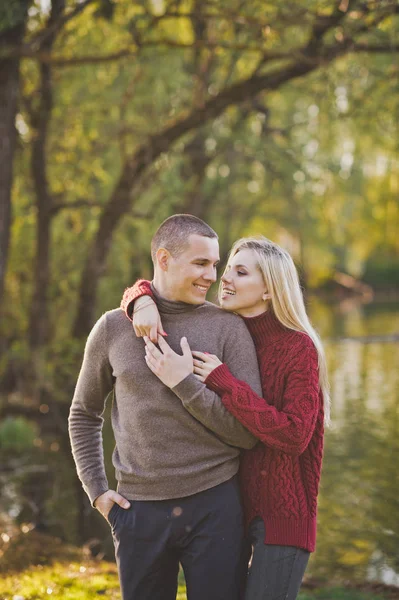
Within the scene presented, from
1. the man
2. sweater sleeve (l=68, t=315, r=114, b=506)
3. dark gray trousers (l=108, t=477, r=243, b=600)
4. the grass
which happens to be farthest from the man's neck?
the grass

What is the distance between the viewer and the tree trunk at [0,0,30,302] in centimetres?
823

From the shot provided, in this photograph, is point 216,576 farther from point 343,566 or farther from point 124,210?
point 124,210

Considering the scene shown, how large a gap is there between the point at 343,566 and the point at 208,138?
11.8m

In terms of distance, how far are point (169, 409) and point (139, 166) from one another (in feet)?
29.9

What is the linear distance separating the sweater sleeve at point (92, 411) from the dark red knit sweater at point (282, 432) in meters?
0.21

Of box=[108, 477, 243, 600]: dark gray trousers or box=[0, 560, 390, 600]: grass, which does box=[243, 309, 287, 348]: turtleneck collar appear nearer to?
box=[108, 477, 243, 600]: dark gray trousers

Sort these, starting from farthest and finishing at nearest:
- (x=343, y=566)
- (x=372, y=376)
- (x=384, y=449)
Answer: (x=372, y=376) → (x=384, y=449) → (x=343, y=566)

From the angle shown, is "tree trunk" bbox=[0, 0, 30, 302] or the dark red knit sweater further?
"tree trunk" bbox=[0, 0, 30, 302]

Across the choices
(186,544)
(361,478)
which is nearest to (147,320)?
(186,544)

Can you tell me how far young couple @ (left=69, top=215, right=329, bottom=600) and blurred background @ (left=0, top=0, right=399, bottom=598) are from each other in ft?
2.26

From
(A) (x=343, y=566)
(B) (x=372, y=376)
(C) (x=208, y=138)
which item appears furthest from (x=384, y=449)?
(C) (x=208, y=138)

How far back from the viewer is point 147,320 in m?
3.04

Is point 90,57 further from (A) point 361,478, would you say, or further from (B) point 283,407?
(B) point 283,407

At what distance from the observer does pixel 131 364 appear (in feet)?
10.1
